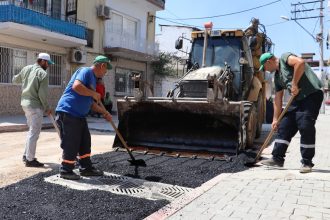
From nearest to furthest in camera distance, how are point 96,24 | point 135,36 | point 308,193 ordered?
point 308,193
point 96,24
point 135,36

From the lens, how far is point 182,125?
7.60m

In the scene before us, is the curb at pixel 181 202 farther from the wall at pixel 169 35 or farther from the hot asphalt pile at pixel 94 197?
the wall at pixel 169 35

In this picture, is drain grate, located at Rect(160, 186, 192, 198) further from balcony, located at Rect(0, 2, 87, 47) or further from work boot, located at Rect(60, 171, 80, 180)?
balcony, located at Rect(0, 2, 87, 47)

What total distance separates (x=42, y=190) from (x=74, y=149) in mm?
738

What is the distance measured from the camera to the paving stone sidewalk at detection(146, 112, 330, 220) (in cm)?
377

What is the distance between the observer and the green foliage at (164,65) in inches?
941

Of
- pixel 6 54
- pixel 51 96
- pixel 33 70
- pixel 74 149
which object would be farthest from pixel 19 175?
pixel 51 96

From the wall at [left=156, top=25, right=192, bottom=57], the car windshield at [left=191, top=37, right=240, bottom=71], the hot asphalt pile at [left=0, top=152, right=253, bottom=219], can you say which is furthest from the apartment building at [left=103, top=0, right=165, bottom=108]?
the hot asphalt pile at [left=0, top=152, right=253, bottom=219]

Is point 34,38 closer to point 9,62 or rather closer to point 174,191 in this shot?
point 9,62

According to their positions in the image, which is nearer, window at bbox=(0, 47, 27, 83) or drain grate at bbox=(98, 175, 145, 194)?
drain grate at bbox=(98, 175, 145, 194)

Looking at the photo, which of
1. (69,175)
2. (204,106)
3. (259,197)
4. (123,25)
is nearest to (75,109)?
(69,175)

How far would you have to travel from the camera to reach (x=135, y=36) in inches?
879

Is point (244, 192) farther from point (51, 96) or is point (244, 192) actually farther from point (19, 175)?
point (51, 96)

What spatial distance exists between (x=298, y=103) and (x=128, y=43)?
52.4 feet
